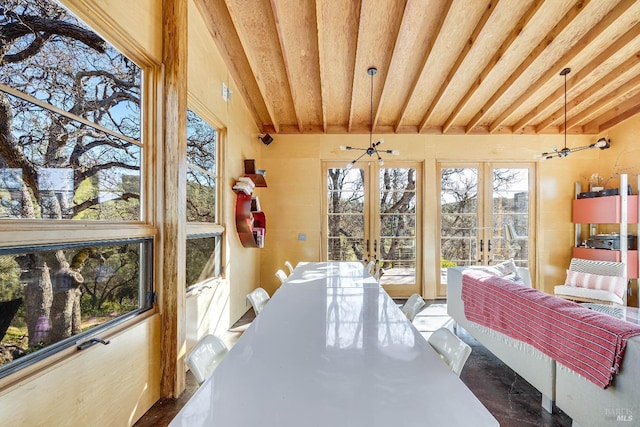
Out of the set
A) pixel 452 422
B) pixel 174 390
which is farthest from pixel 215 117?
pixel 452 422

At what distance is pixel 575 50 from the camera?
294cm

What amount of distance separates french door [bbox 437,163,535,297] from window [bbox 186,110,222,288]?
12.5 ft

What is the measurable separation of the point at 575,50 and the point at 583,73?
0.60m

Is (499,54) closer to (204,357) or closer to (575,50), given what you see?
(575,50)

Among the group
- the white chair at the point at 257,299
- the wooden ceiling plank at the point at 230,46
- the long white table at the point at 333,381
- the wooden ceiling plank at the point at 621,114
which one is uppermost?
the wooden ceiling plank at the point at 230,46

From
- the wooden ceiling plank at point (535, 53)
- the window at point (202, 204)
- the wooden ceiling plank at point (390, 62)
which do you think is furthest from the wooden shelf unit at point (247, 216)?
the wooden ceiling plank at point (535, 53)

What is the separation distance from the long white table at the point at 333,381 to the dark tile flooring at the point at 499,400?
1.14m

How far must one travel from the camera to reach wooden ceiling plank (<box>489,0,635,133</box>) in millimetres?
2501

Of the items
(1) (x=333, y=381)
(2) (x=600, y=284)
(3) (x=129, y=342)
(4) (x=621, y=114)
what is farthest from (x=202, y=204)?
(4) (x=621, y=114)

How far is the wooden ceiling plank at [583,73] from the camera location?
110 inches

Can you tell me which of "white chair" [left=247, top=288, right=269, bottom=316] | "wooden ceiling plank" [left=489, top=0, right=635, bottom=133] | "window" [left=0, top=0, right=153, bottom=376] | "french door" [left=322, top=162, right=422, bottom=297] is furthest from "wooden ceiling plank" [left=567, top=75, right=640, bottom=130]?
"window" [left=0, top=0, right=153, bottom=376]

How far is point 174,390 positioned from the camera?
82.4 inches

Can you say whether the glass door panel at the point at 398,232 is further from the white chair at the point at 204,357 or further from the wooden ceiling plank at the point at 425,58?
the white chair at the point at 204,357

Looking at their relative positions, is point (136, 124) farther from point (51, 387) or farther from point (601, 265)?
point (601, 265)
